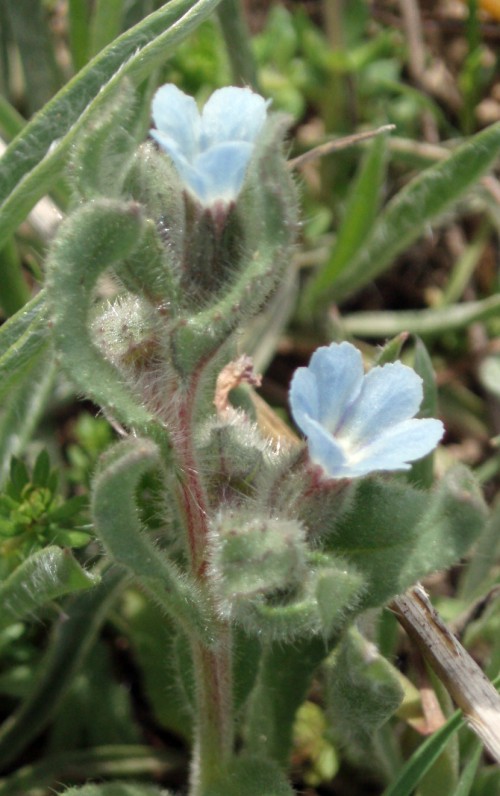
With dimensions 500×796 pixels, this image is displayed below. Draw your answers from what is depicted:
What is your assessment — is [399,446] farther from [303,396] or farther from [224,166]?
[224,166]

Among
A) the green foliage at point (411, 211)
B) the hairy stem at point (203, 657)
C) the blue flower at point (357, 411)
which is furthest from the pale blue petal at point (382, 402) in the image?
the green foliage at point (411, 211)

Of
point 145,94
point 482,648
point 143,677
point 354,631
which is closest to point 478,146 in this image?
point 145,94

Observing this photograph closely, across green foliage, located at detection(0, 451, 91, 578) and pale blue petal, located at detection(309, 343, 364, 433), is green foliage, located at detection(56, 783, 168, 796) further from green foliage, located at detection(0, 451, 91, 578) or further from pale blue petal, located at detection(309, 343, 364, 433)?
pale blue petal, located at detection(309, 343, 364, 433)

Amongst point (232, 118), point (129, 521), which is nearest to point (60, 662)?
point (129, 521)

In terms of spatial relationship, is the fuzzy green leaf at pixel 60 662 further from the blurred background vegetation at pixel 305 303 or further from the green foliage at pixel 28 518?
the green foliage at pixel 28 518

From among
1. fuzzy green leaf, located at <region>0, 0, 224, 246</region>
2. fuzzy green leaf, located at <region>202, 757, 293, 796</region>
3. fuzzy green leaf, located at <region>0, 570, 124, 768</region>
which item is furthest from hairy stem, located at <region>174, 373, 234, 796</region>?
fuzzy green leaf, located at <region>0, 0, 224, 246</region>
